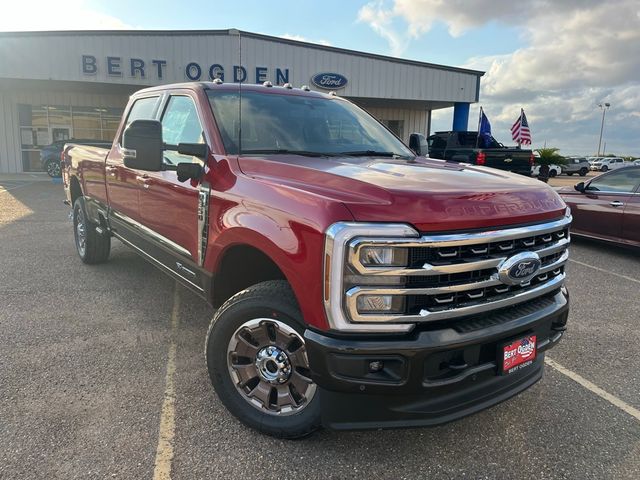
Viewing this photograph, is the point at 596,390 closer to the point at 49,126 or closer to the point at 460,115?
the point at 460,115

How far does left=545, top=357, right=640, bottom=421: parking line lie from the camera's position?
3021 mm

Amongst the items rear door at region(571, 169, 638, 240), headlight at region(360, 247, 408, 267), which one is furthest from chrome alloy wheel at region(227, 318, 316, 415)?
rear door at region(571, 169, 638, 240)

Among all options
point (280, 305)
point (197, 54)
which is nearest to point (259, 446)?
point (280, 305)

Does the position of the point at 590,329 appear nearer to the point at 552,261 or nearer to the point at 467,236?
the point at 552,261

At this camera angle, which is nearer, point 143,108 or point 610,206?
point 143,108

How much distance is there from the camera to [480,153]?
44.1 ft

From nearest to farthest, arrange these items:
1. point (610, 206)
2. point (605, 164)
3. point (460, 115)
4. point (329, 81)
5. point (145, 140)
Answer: point (145, 140) < point (610, 206) < point (329, 81) < point (460, 115) < point (605, 164)

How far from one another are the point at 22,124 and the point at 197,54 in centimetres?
918

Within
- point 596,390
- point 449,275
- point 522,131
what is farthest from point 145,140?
point 522,131

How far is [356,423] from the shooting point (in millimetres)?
2262

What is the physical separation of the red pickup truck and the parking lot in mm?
275

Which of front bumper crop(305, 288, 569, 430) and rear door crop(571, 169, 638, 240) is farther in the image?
rear door crop(571, 169, 638, 240)

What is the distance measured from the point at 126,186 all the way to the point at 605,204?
6.83 meters

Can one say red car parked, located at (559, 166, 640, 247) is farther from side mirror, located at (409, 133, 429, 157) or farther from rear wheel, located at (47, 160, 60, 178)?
rear wheel, located at (47, 160, 60, 178)
